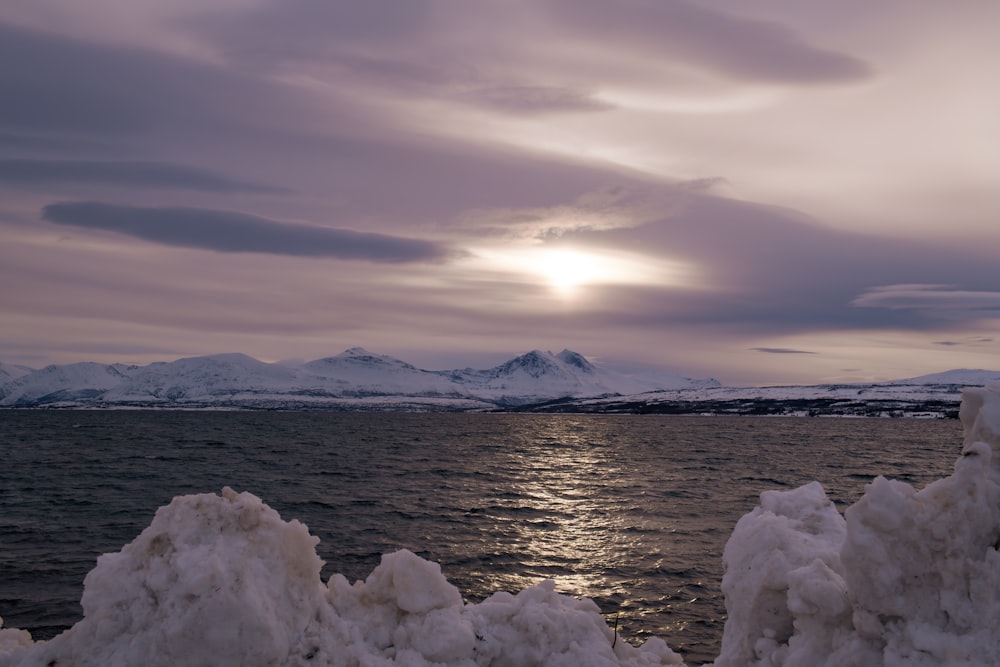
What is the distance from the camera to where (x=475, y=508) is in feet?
A: 133

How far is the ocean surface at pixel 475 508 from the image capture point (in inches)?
877

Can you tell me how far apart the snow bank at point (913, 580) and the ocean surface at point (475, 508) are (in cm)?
976

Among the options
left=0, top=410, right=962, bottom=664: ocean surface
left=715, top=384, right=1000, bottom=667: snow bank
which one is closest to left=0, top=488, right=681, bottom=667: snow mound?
left=715, top=384, right=1000, bottom=667: snow bank

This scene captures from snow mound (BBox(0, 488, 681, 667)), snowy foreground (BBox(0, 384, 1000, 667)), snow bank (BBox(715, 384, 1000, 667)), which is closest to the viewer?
Answer: snow bank (BBox(715, 384, 1000, 667))

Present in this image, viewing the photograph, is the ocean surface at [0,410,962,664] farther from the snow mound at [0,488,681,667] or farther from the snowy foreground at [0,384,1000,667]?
the snow mound at [0,488,681,667]

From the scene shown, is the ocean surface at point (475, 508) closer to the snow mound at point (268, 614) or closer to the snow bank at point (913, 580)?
the snow mound at point (268, 614)

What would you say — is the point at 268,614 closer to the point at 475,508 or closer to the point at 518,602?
the point at 518,602

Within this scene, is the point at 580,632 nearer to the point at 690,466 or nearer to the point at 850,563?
the point at 850,563

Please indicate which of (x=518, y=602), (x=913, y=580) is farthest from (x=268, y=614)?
(x=913, y=580)

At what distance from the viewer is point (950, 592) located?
24.3ft

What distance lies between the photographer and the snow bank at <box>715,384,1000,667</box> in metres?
7.17

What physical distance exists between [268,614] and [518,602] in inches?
134

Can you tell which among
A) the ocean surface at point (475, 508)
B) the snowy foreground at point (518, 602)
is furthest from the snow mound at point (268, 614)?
the ocean surface at point (475, 508)

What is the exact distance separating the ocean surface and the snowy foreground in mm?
9098
